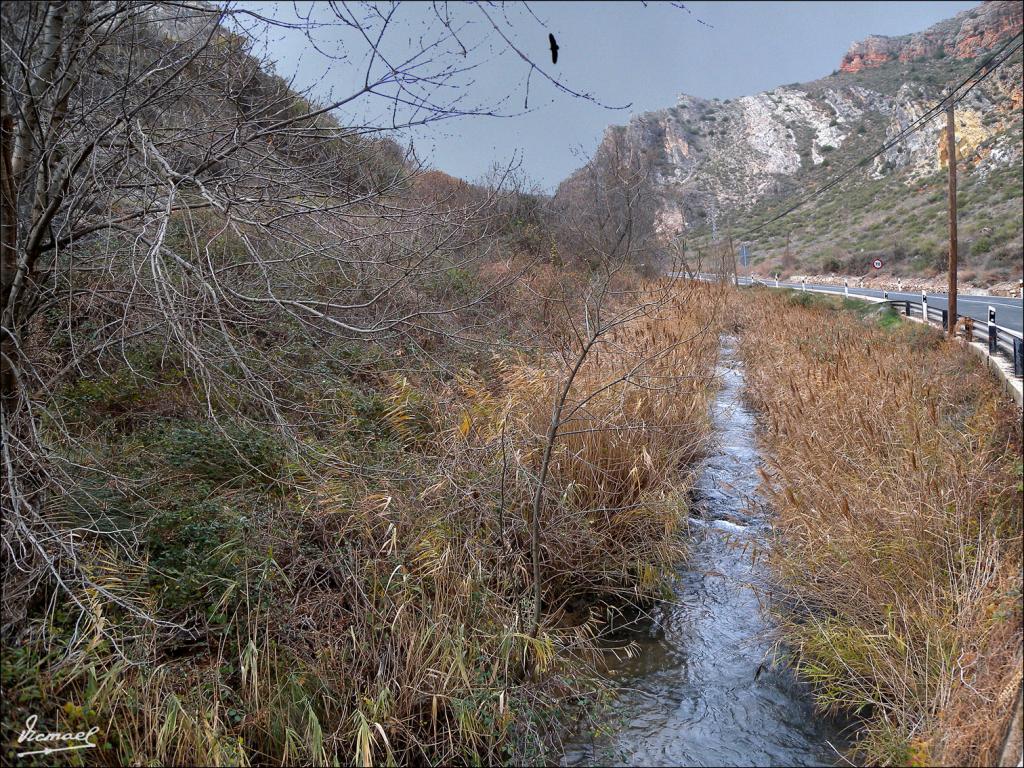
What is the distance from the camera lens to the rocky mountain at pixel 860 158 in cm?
3359

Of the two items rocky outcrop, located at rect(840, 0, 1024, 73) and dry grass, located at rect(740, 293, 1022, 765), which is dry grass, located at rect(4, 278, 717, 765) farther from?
rocky outcrop, located at rect(840, 0, 1024, 73)

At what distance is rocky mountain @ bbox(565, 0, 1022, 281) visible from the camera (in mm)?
33594

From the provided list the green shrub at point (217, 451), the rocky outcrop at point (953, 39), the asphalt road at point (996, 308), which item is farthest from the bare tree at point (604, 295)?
the asphalt road at point (996, 308)

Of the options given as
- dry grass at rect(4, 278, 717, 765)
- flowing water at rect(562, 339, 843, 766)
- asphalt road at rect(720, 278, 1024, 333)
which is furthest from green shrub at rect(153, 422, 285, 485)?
asphalt road at rect(720, 278, 1024, 333)

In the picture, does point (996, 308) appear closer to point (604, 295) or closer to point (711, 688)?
point (604, 295)

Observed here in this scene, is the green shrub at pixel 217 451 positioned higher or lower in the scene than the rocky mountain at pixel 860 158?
lower

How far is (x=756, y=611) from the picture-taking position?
541 centimetres

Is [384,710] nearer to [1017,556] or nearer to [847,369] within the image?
[1017,556]

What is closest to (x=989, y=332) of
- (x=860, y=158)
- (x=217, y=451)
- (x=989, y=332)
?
(x=989, y=332)

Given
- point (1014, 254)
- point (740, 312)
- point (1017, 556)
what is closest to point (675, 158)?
point (1014, 254)

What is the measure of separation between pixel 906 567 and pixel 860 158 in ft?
231

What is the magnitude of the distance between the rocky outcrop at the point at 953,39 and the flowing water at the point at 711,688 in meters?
3.84

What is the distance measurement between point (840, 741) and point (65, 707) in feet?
12.6

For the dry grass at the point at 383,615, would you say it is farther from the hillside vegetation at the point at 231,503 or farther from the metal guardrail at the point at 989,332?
the metal guardrail at the point at 989,332
